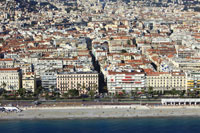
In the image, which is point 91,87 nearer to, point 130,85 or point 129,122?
point 130,85

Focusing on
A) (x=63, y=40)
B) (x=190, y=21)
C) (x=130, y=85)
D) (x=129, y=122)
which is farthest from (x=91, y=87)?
(x=190, y=21)

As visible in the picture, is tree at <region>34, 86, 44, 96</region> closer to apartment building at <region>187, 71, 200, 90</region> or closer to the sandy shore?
the sandy shore

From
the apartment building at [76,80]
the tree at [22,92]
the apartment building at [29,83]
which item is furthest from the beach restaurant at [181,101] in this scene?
the tree at [22,92]

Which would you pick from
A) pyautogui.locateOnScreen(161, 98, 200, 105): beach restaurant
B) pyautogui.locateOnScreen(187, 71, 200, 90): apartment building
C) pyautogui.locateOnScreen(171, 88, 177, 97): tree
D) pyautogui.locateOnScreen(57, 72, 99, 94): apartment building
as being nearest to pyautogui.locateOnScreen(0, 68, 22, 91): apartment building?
pyautogui.locateOnScreen(57, 72, 99, 94): apartment building

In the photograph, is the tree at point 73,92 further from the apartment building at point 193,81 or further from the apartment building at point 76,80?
the apartment building at point 193,81

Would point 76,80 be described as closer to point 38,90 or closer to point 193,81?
point 38,90

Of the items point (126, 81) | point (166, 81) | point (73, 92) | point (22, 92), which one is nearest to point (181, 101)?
point (166, 81)

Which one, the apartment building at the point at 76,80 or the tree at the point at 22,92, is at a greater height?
the apartment building at the point at 76,80
